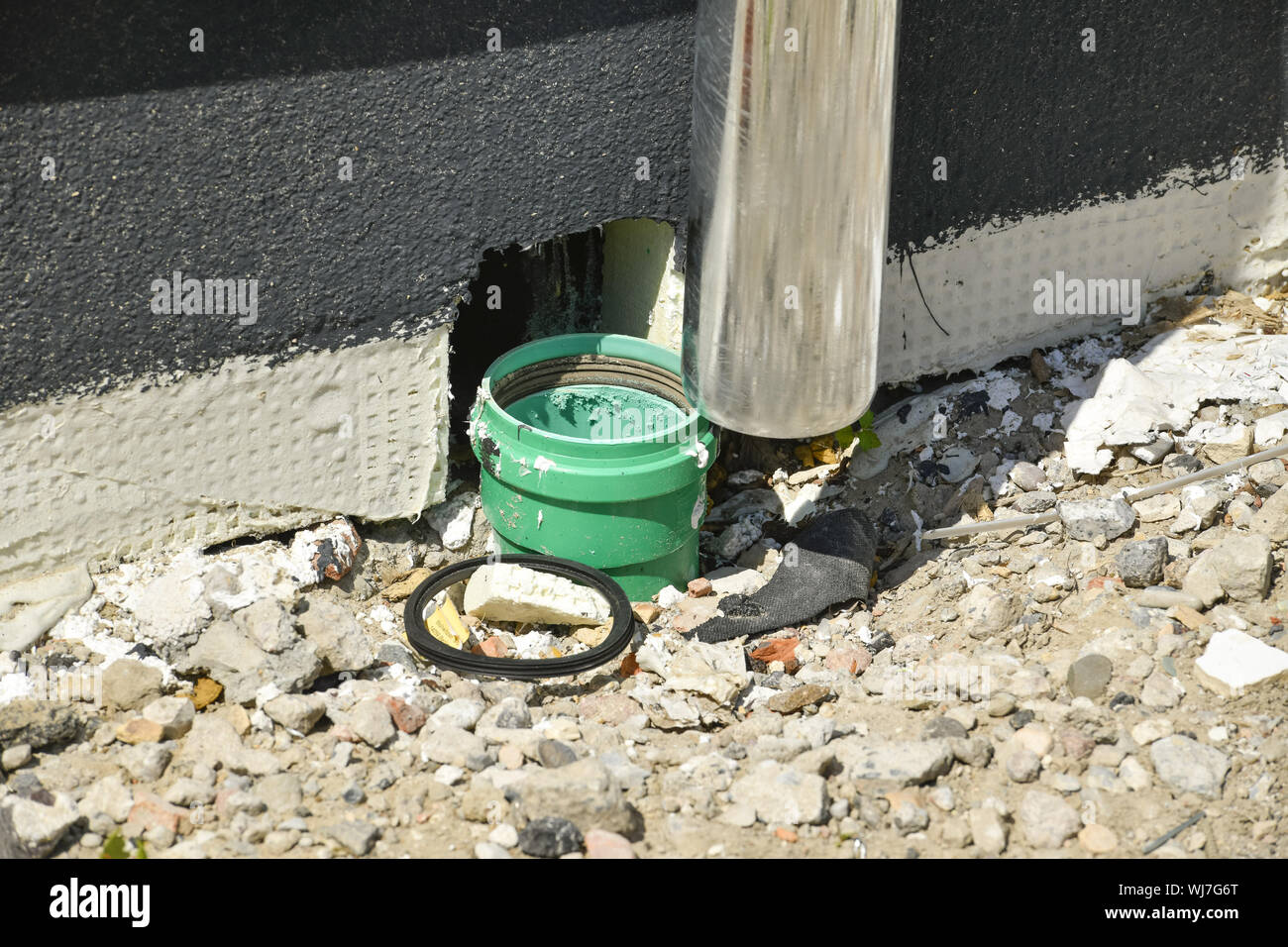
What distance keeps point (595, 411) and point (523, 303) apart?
504 mm

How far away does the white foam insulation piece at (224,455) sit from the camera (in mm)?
3248

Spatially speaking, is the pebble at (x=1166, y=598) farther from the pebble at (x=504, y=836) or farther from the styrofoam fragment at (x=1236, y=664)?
the pebble at (x=504, y=836)

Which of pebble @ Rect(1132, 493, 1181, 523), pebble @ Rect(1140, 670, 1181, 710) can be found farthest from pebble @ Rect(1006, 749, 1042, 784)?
pebble @ Rect(1132, 493, 1181, 523)

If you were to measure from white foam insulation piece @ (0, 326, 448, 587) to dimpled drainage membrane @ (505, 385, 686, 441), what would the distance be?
343 millimetres

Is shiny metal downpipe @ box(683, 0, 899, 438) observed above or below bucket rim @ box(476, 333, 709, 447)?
above

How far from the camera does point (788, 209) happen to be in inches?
115

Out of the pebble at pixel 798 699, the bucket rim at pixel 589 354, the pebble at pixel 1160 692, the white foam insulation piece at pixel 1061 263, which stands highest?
the white foam insulation piece at pixel 1061 263

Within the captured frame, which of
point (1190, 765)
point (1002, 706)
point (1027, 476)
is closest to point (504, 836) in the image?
point (1002, 706)

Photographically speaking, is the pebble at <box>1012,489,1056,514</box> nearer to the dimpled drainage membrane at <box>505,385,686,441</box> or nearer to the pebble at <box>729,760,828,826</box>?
the dimpled drainage membrane at <box>505,385,686,441</box>

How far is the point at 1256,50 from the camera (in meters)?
4.19

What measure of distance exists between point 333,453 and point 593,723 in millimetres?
1125

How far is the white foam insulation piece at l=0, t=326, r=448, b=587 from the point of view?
3248mm

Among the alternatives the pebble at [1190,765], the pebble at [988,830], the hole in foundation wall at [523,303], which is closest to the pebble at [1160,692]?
the pebble at [1190,765]

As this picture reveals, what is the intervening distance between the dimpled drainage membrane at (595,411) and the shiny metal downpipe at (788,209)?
2.14ft
